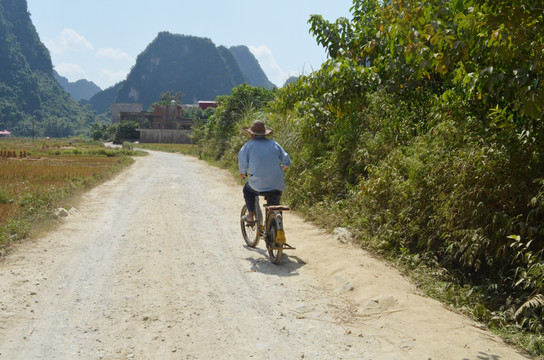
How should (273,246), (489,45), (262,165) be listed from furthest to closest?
1. (262,165)
2. (273,246)
3. (489,45)

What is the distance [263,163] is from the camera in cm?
634

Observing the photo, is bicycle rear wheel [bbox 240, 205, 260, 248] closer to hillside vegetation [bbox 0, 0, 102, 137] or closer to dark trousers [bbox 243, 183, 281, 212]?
dark trousers [bbox 243, 183, 281, 212]

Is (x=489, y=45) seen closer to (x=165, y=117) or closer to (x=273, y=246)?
(x=273, y=246)

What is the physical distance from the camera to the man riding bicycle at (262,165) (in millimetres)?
6344

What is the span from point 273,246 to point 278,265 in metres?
0.31

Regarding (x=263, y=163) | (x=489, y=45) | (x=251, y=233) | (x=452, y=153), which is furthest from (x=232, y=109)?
(x=489, y=45)

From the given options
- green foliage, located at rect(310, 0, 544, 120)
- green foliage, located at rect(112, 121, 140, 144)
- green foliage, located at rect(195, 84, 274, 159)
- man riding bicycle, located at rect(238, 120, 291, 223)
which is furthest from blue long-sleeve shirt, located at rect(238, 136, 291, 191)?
green foliage, located at rect(112, 121, 140, 144)

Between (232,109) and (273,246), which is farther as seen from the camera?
(232,109)

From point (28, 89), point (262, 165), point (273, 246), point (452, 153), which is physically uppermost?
point (28, 89)

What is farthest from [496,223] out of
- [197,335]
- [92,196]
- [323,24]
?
[92,196]

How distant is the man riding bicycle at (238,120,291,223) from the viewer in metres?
6.34

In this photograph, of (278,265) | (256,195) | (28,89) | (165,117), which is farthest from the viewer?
(28,89)

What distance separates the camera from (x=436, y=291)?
16.5 ft

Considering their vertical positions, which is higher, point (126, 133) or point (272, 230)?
point (272, 230)
